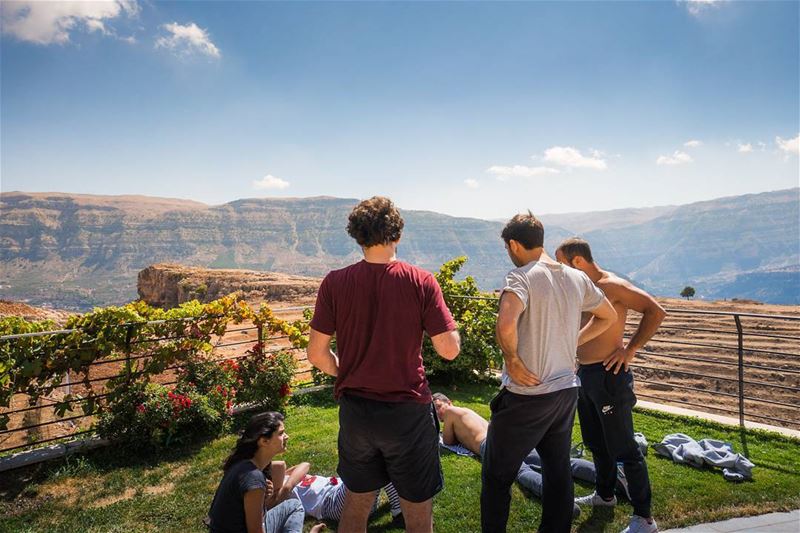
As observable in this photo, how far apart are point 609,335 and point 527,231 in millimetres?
1180

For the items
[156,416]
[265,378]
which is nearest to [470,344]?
[265,378]

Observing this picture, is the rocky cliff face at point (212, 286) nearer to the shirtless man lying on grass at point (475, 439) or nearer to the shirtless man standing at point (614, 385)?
the shirtless man lying on grass at point (475, 439)

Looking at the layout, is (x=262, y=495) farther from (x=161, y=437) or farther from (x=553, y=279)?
(x=161, y=437)

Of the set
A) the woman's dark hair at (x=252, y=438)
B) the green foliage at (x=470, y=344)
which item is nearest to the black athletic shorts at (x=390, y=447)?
the woman's dark hair at (x=252, y=438)

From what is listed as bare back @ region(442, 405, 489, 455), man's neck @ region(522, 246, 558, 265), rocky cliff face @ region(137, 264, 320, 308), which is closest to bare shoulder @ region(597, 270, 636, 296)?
man's neck @ region(522, 246, 558, 265)

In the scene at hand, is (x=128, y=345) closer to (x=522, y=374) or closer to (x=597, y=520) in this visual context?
(x=522, y=374)

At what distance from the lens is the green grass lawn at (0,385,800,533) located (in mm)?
3561

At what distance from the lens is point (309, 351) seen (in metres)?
2.46

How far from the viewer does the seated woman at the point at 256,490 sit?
2.68 m

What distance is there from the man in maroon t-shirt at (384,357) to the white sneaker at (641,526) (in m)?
1.69

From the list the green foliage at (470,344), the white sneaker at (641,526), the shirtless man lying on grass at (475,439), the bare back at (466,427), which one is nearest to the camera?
the white sneaker at (641,526)

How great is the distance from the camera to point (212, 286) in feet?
134

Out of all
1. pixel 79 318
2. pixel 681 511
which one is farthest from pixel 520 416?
pixel 79 318

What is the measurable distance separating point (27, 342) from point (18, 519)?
1642 millimetres
